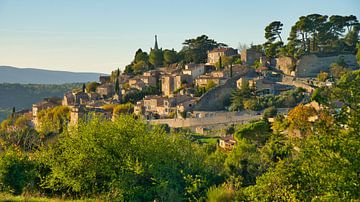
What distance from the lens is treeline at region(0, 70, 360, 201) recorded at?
29.0 ft

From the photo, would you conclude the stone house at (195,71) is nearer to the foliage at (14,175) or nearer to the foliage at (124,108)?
the foliage at (124,108)

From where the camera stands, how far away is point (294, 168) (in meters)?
9.88

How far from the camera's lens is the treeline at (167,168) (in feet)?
29.0

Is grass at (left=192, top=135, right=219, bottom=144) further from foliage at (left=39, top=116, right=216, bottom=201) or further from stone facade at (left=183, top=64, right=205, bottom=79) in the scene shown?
stone facade at (left=183, top=64, right=205, bottom=79)

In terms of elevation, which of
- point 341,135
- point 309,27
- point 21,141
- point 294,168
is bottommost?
point 21,141

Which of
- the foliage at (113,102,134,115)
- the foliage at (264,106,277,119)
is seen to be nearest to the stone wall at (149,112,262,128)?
the foliage at (264,106,277,119)

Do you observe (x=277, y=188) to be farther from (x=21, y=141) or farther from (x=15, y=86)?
(x=15, y=86)

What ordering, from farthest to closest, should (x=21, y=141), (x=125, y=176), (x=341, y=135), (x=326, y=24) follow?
(x=326, y=24), (x=21, y=141), (x=125, y=176), (x=341, y=135)

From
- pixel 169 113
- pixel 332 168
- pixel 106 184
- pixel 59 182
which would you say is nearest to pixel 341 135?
pixel 332 168

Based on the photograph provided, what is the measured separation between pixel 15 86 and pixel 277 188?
303 feet

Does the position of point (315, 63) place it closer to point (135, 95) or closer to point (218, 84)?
point (218, 84)

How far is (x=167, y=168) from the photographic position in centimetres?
1324

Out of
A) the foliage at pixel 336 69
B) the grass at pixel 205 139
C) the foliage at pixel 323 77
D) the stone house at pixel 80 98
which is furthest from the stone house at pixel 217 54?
the grass at pixel 205 139

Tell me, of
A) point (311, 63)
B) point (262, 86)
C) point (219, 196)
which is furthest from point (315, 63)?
point (219, 196)
